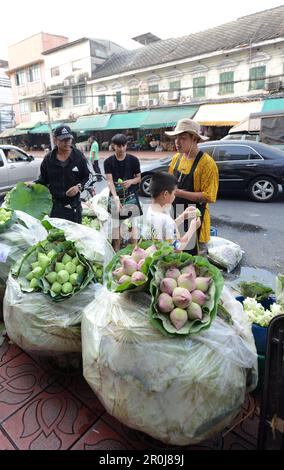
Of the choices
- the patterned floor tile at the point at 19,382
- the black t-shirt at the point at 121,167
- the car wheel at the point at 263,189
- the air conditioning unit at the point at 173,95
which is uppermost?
the air conditioning unit at the point at 173,95

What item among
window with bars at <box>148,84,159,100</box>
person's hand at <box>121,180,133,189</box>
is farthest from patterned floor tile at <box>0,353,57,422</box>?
window with bars at <box>148,84,159,100</box>

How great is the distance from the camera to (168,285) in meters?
1.40

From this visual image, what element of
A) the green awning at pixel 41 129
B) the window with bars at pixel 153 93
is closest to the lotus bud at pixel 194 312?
the window with bars at pixel 153 93

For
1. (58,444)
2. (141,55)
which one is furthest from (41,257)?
(141,55)

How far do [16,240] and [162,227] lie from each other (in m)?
1.19

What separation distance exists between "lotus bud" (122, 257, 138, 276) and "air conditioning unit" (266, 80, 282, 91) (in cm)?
1789

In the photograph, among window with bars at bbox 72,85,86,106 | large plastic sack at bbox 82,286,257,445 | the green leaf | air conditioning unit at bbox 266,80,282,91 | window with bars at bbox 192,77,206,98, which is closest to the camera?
large plastic sack at bbox 82,286,257,445

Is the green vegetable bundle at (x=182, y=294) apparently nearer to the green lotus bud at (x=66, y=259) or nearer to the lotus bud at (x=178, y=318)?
the lotus bud at (x=178, y=318)

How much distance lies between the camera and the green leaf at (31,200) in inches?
122

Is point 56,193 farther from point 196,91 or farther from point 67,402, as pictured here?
point 196,91

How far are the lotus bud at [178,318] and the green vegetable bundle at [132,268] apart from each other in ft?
0.68

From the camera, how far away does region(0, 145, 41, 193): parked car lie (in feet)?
28.7

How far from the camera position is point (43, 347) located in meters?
1.89

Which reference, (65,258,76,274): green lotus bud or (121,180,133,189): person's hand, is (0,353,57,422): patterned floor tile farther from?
(121,180,133,189): person's hand
